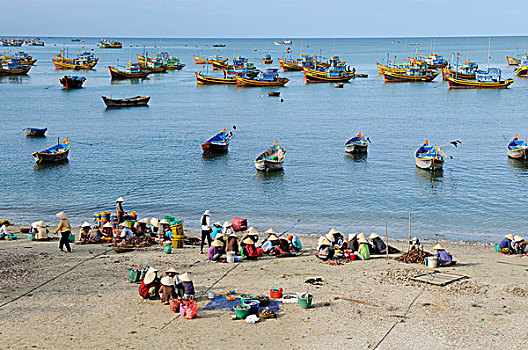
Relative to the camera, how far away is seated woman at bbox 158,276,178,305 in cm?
1512

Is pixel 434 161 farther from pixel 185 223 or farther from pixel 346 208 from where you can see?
pixel 185 223

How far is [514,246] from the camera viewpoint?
68.5ft

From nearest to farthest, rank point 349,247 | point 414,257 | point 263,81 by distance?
point 414,257
point 349,247
point 263,81

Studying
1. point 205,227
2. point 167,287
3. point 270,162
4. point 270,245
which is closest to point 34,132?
point 270,162

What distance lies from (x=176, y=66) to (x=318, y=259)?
132776mm

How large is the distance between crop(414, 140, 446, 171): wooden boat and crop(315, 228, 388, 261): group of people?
737 inches

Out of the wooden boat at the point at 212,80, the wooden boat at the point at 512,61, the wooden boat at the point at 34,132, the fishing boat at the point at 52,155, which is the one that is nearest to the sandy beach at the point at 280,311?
the fishing boat at the point at 52,155

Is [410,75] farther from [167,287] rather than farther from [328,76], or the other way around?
[167,287]

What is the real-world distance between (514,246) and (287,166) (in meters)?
21.2

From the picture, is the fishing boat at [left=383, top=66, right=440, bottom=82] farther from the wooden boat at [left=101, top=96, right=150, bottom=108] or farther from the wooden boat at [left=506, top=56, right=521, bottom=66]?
the wooden boat at [left=101, top=96, right=150, bottom=108]

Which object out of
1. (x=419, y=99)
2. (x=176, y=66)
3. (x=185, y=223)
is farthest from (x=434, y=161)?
(x=176, y=66)

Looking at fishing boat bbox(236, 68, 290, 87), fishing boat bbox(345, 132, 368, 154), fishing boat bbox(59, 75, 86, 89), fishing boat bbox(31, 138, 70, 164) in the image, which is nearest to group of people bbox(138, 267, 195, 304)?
fishing boat bbox(31, 138, 70, 164)

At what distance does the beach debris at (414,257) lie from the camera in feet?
61.5

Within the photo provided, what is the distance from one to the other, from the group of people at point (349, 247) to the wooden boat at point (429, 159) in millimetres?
18718
